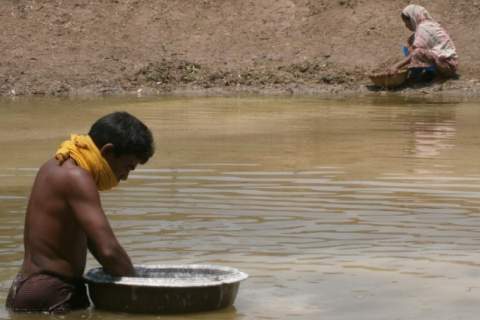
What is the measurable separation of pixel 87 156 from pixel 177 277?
920 mm

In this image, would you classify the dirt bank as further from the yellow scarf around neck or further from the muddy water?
the yellow scarf around neck

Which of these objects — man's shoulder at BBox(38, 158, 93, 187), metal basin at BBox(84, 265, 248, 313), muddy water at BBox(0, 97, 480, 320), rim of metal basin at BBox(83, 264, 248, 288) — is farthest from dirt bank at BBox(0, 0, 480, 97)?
man's shoulder at BBox(38, 158, 93, 187)

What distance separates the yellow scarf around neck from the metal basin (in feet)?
1.62

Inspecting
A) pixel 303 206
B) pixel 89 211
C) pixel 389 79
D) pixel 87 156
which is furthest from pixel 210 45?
pixel 89 211

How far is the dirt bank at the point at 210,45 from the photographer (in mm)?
19062

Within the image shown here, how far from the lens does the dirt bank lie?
62.5 feet

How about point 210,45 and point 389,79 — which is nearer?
point 389,79

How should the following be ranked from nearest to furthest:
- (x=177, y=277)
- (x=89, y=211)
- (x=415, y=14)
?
(x=89, y=211), (x=177, y=277), (x=415, y=14)

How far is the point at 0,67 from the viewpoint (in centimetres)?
1953

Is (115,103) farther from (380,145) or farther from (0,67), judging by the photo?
(380,145)

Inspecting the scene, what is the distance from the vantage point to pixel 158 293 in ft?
19.6

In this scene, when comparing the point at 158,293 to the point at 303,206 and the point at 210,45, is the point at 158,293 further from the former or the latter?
the point at 210,45

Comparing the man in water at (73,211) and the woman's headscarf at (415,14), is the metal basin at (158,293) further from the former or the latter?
the woman's headscarf at (415,14)

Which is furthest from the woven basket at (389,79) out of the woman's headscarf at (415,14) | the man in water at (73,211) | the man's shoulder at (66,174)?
the man's shoulder at (66,174)
